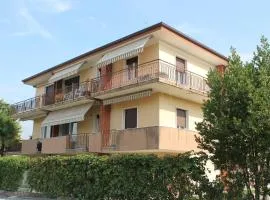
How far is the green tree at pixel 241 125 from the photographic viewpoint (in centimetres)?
1185

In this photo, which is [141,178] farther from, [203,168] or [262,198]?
[262,198]

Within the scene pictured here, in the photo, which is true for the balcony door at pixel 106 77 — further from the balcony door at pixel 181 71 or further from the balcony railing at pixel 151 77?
the balcony door at pixel 181 71

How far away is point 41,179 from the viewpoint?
19797mm

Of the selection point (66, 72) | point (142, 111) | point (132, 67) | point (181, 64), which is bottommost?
point (142, 111)

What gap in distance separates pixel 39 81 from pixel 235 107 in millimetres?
27213

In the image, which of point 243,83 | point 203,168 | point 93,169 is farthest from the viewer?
point 93,169

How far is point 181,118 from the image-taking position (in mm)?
24328

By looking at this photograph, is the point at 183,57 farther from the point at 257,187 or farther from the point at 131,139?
the point at 257,187

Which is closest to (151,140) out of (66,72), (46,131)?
(66,72)

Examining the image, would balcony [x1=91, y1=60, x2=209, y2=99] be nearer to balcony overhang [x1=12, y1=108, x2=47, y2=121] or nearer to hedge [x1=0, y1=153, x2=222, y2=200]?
hedge [x1=0, y1=153, x2=222, y2=200]

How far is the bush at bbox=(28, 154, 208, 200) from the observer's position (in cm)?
1382

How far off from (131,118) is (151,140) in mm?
3830

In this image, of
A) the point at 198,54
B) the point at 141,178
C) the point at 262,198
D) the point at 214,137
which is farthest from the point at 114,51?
the point at 262,198

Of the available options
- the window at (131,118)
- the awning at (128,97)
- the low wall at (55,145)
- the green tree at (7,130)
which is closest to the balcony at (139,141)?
the low wall at (55,145)
